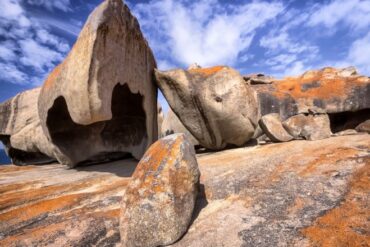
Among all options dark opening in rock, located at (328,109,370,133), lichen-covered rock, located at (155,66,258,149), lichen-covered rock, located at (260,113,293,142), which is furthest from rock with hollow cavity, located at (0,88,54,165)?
dark opening in rock, located at (328,109,370,133)

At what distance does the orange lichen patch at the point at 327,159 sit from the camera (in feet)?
11.8

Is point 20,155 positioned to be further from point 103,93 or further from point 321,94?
point 321,94

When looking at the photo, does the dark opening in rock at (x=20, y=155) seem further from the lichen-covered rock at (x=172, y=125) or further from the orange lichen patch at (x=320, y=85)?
the orange lichen patch at (x=320, y=85)

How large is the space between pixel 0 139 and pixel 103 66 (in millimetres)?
10465

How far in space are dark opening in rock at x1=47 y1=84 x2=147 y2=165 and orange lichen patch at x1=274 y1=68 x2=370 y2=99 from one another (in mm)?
7778

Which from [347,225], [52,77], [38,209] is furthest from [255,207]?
[52,77]

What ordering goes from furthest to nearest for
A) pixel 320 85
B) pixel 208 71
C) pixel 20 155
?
1. pixel 320 85
2. pixel 20 155
3. pixel 208 71

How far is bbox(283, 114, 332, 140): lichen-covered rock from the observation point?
6.14 metres

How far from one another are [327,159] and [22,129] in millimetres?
12074

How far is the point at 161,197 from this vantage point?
109 inches

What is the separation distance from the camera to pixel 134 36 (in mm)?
6961

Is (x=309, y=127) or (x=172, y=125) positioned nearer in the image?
(x=309, y=127)

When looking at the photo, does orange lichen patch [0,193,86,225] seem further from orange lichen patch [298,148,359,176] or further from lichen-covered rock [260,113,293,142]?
lichen-covered rock [260,113,293,142]

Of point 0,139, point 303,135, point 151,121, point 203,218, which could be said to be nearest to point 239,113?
point 303,135
